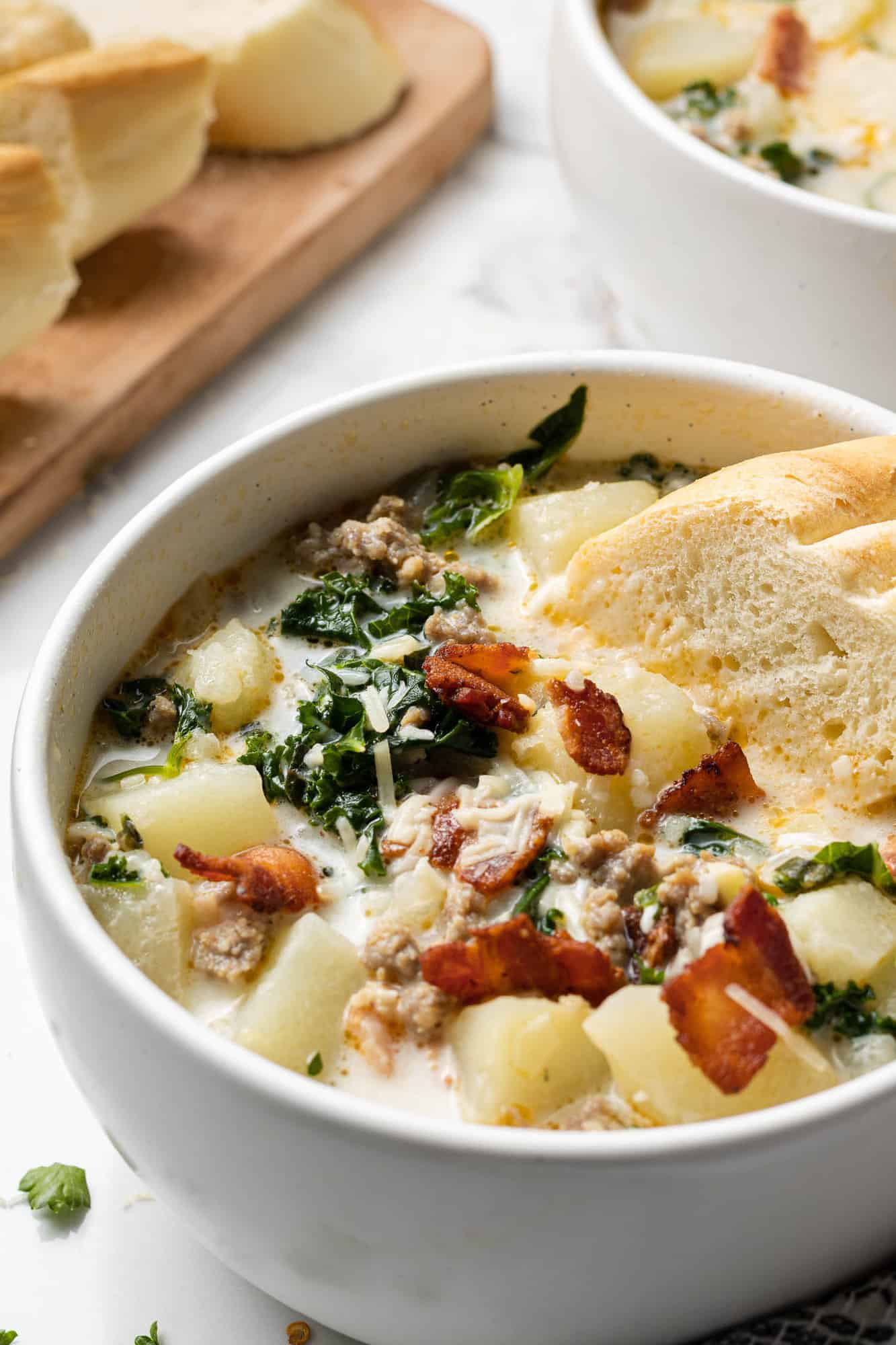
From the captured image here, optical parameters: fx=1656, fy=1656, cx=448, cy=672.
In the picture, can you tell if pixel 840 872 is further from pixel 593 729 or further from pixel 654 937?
pixel 593 729

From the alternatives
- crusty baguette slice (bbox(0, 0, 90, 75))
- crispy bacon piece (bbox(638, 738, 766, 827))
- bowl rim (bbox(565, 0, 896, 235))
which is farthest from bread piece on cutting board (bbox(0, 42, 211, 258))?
crispy bacon piece (bbox(638, 738, 766, 827))

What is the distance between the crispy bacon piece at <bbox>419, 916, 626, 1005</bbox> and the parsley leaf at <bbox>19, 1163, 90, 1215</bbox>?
86cm

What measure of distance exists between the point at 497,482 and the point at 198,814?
3.09 feet

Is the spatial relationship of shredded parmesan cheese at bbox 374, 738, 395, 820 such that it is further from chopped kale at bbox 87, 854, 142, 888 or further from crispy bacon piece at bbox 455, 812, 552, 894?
chopped kale at bbox 87, 854, 142, 888

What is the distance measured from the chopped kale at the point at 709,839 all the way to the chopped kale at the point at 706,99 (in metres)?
2.21

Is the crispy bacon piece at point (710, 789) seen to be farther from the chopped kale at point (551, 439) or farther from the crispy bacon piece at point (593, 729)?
the chopped kale at point (551, 439)

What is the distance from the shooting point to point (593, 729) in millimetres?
2504

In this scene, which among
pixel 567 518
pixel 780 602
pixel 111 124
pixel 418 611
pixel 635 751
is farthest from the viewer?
pixel 111 124

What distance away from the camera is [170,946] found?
7.50ft

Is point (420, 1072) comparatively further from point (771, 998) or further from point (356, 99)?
point (356, 99)

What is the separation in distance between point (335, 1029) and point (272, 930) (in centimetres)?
19

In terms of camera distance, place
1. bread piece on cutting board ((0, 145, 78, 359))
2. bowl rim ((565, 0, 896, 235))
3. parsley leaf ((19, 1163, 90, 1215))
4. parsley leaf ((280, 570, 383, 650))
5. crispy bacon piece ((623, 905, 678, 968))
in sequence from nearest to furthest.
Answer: crispy bacon piece ((623, 905, 678, 968))
parsley leaf ((19, 1163, 90, 1215))
parsley leaf ((280, 570, 383, 650))
bowl rim ((565, 0, 896, 235))
bread piece on cutting board ((0, 145, 78, 359))

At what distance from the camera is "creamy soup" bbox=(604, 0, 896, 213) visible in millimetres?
3814

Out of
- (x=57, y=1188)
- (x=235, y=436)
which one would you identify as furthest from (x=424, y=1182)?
(x=235, y=436)
